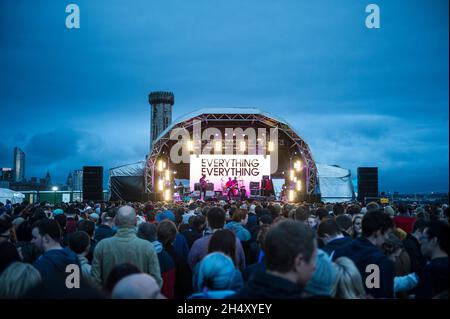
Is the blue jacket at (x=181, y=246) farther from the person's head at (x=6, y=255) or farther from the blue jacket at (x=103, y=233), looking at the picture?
the person's head at (x=6, y=255)

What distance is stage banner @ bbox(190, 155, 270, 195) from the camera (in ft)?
84.0

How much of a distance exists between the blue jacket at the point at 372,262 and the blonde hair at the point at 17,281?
2227mm

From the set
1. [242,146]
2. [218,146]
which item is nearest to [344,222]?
[242,146]

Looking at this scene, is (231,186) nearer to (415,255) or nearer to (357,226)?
(357,226)

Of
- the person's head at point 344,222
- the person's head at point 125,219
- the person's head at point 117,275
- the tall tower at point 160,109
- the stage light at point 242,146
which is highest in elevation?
the tall tower at point 160,109

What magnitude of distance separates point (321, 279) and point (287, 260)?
45 centimetres

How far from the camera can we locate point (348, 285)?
8.79 feet

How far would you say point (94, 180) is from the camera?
22.6 meters

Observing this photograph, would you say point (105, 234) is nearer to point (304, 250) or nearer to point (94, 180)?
point (304, 250)

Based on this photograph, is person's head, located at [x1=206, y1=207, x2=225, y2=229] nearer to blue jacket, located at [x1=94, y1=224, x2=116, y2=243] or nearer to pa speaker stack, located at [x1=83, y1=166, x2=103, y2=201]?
blue jacket, located at [x1=94, y1=224, x2=116, y2=243]

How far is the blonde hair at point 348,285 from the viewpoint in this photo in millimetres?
2668

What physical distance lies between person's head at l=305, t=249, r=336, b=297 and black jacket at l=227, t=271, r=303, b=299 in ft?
1.29

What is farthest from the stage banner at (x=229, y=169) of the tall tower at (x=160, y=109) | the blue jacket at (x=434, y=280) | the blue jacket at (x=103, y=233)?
the tall tower at (x=160, y=109)

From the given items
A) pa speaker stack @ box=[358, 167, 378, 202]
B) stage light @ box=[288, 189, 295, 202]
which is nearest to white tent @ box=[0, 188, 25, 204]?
stage light @ box=[288, 189, 295, 202]
